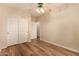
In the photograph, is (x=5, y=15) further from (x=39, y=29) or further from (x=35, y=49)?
(x=35, y=49)

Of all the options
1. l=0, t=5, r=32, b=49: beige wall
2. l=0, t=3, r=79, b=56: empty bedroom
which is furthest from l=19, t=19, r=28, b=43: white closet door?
l=0, t=5, r=32, b=49: beige wall

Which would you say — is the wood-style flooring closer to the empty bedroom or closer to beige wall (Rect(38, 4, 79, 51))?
the empty bedroom

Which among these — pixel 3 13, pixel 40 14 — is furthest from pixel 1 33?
pixel 40 14

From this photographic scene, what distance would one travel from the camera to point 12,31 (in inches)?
69.3

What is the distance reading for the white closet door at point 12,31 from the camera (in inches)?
Answer: 67.7

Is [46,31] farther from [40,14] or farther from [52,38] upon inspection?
[40,14]

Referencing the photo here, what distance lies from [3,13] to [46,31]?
0.92 metres

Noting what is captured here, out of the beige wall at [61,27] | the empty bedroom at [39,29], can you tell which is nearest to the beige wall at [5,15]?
the empty bedroom at [39,29]

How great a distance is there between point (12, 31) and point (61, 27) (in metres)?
0.99

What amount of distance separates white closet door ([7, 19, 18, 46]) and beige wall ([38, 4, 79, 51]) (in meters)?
0.50

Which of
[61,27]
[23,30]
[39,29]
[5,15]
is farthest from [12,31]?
[61,27]

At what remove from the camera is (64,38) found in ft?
6.29

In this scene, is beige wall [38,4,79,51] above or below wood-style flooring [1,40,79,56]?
above

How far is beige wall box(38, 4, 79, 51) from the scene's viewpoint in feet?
5.94
